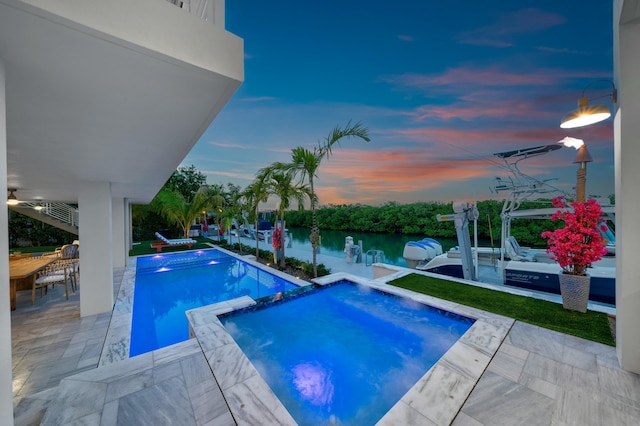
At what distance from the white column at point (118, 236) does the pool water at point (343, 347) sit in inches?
331

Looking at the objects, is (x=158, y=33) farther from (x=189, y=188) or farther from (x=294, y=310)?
(x=189, y=188)

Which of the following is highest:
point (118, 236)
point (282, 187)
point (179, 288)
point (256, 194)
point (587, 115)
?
point (587, 115)

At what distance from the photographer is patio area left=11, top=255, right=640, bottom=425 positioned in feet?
6.90

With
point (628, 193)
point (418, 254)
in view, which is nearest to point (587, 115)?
point (628, 193)

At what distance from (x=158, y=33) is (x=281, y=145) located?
15.7m

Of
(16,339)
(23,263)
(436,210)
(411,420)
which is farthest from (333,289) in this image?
(436,210)

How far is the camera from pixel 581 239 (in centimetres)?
398

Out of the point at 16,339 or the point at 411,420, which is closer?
the point at 411,420

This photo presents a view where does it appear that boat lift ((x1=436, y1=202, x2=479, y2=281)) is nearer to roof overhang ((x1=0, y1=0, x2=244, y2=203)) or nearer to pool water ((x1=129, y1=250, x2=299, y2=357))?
pool water ((x1=129, y1=250, x2=299, y2=357))

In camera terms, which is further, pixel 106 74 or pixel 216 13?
pixel 216 13

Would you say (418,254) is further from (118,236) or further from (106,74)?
(118,236)

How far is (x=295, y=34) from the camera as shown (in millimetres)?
10188

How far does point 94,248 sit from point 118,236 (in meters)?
5.41

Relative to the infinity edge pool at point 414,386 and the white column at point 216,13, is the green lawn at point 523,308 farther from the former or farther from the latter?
the white column at point 216,13
